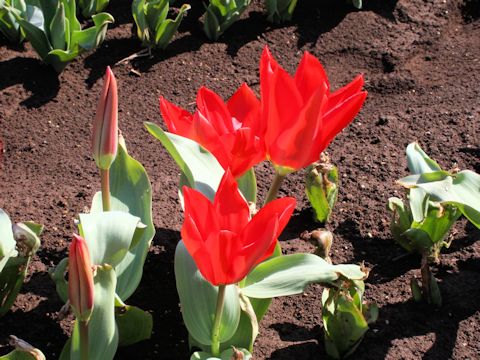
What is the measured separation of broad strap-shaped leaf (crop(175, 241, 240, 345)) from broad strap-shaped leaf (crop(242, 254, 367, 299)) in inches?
3.6

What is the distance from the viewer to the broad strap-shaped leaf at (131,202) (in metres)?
1.99

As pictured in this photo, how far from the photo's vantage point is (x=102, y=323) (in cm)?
175

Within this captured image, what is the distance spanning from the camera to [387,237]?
2.64 metres

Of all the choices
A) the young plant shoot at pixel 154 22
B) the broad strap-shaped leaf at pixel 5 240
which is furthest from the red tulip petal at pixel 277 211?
the young plant shoot at pixel 154 22

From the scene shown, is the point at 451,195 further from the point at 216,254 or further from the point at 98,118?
the point at 98,118

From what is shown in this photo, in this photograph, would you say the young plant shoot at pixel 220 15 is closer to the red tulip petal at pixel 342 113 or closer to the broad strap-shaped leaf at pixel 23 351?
the red tulip petal at pixel 342 113

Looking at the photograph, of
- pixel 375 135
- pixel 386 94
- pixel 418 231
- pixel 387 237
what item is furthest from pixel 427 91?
pixel 418 231

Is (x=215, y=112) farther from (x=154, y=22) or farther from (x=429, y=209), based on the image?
(x=154, y=22)

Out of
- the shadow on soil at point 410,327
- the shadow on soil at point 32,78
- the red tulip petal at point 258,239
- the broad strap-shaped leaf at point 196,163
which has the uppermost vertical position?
the red tulip petal at point 258,239

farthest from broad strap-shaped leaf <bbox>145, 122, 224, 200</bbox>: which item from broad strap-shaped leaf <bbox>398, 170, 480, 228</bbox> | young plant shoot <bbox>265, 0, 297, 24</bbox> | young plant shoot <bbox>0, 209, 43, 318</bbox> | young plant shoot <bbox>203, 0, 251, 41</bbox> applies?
young plant shoot <bbox>265, 0, 297, 24</bbox>

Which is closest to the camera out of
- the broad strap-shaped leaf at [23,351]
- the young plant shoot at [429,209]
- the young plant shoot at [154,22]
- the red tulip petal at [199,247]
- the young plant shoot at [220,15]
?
the red tulip petal at [199,247]

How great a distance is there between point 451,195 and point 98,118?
0.95 m

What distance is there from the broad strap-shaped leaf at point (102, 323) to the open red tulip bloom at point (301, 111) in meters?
0.47

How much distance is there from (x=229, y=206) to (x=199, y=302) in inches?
13.6
